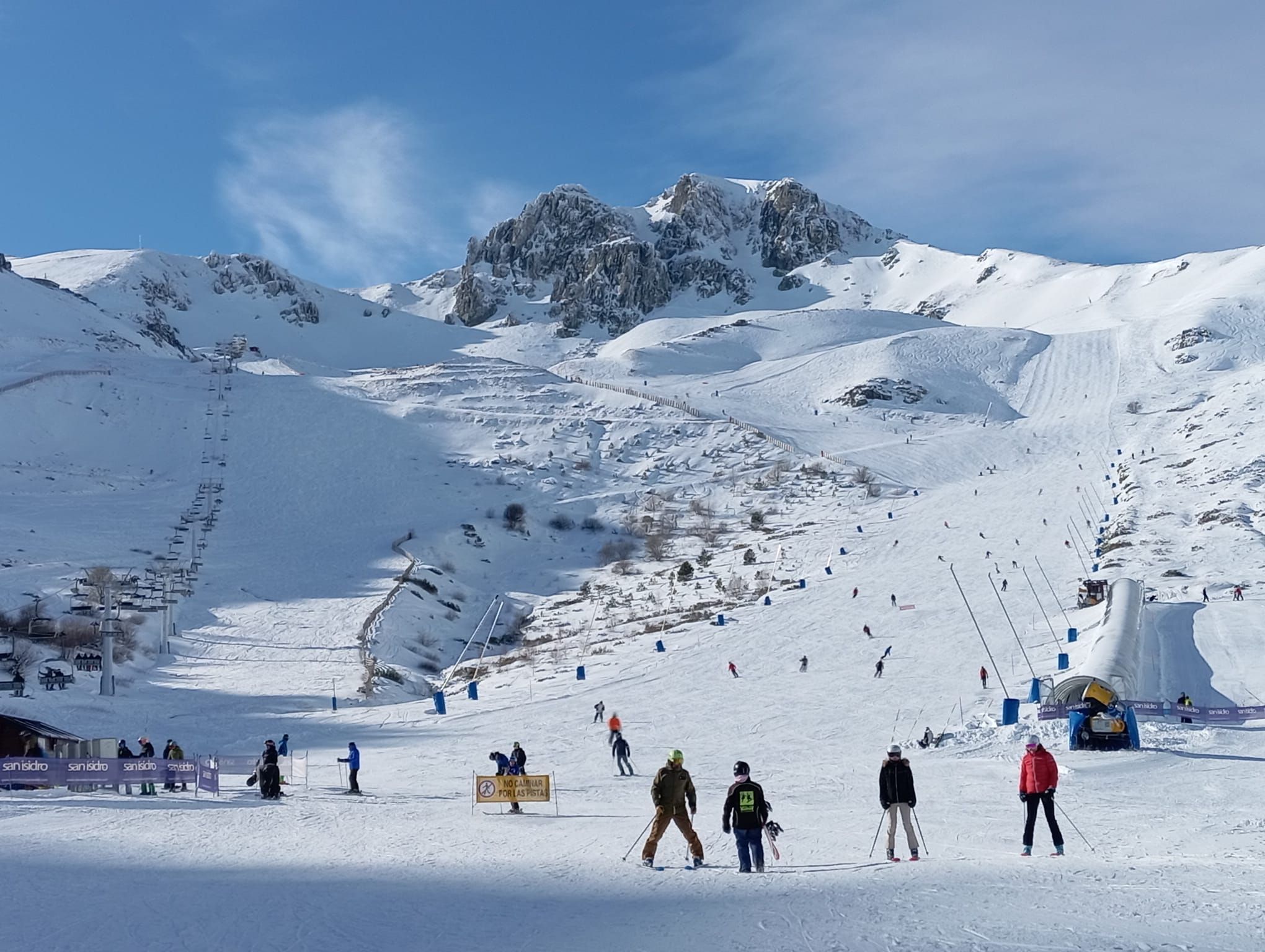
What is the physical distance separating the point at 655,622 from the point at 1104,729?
2547 centimetres

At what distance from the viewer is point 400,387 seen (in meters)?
102

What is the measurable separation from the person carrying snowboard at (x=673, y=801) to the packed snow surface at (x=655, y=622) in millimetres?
443

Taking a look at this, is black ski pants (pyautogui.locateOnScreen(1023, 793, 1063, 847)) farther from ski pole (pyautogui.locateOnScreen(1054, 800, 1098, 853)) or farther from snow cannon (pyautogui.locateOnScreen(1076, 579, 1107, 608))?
snow cannon (pyautogui.locateOnScreen(1076, 579, 1107, 608))

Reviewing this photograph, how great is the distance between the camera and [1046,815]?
11719 millimetres

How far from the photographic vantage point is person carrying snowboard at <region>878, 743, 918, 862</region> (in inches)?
453

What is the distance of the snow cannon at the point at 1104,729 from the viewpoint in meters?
20.5

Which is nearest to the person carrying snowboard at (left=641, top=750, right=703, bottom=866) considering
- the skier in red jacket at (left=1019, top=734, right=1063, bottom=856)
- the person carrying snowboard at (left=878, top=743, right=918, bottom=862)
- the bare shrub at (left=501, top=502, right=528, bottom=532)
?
the person carrying snowboard at (left=878, top=743, right=918, bottom=862)

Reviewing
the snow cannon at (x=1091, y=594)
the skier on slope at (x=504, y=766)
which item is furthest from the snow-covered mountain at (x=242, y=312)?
the skier on slope at (x=504, y=766)

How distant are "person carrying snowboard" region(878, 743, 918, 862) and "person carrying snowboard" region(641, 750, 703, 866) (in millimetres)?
1970

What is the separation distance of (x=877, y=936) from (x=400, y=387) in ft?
318

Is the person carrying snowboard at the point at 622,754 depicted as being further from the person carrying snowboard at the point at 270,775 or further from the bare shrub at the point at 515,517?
the bare shrub at the point at 515,517

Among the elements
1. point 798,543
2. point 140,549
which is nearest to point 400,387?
point 140,549

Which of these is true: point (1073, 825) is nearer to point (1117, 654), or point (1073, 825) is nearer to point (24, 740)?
point (1117, 654)

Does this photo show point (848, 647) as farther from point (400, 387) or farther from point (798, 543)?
point (400, 387)
